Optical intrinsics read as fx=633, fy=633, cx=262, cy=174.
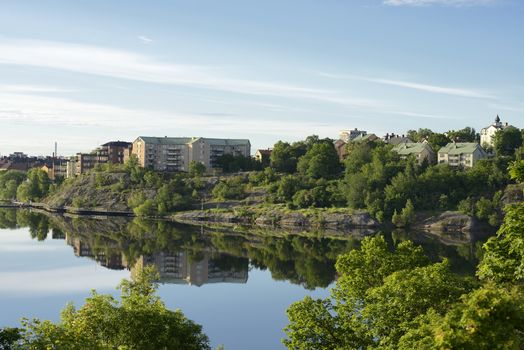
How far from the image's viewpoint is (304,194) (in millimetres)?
137875

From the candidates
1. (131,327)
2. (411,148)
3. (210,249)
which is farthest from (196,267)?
(411,148)

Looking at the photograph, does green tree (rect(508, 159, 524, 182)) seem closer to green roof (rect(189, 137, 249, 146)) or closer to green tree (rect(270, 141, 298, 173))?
green tree (rect(270, 141, 298, 173))


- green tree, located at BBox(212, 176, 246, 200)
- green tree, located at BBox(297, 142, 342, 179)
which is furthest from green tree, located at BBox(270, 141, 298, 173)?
green tree, located at BBox(212, 176, 246, 200)

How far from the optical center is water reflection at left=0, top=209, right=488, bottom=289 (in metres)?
78.2

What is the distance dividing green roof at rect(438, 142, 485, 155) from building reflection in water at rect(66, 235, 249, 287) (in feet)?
270

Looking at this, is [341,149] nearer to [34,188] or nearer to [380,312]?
[34,188]

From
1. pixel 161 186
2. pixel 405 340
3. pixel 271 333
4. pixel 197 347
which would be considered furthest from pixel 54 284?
pixel 161 186

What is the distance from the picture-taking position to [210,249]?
9750 centimetres

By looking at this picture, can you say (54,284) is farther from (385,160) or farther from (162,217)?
(385,160)

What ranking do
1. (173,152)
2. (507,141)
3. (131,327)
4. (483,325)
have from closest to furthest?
(483,325), (131,327), (507,141), (173,152)

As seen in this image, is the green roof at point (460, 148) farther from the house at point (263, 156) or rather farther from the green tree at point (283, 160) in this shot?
the house at point (263, 156)

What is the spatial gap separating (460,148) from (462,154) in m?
2.84

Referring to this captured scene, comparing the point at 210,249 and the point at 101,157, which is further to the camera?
the point at 101,157

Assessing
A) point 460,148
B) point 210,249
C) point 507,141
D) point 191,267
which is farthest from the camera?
point 460,148
